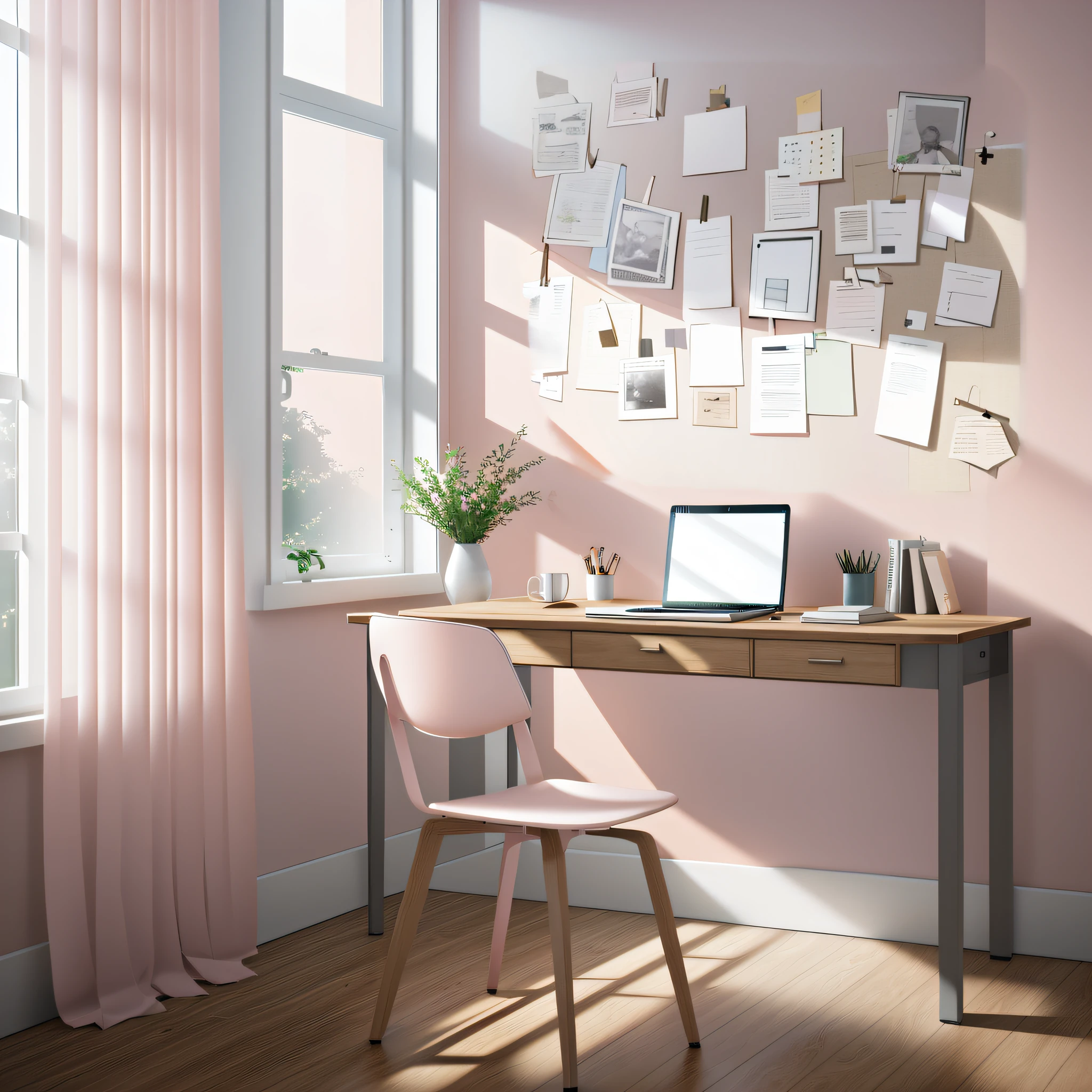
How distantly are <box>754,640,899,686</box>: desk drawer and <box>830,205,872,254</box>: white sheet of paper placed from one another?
1.08 metres

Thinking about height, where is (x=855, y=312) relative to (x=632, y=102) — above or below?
below

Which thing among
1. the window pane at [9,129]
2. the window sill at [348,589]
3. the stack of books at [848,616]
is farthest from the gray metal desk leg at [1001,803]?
the window pane at [9,129]

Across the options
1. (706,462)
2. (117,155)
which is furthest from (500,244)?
(117,155)

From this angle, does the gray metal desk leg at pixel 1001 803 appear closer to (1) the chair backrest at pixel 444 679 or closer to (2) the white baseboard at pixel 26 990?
(1) the chair backrest at pixel 444 679

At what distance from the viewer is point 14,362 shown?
240 cm

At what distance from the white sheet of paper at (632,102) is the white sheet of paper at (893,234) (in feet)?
→ 2.20

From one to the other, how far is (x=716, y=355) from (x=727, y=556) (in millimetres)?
554

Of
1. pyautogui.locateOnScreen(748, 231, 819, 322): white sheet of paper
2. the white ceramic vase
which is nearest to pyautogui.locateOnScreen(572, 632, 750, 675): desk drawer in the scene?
the white ceramic vase

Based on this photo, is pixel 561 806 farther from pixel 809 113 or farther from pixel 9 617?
pixel 809 113

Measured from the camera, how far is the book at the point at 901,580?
2701 mm

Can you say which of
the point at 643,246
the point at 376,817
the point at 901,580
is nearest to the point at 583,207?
the point at 643,246

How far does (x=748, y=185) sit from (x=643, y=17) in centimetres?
57

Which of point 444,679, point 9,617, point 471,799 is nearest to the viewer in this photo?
point 444,679

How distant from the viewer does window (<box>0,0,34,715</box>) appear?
2375 mm
